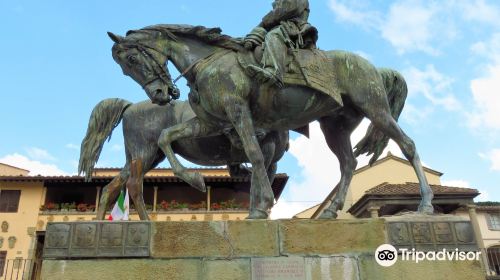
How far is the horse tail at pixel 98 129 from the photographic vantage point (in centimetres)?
721

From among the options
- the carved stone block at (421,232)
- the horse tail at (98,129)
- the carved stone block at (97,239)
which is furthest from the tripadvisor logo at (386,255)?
the horse tail at (98,129)

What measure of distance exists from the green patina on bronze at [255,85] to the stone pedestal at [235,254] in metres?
0.58

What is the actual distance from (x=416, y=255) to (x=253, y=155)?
1.87 meters

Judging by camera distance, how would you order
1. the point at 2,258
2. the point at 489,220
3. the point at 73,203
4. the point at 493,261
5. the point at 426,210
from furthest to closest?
the point at 489,220 < the point at 73,203 < the point at 2,258 < the point at 493,261 < the point at 426,210

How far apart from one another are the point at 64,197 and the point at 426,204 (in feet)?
97.9

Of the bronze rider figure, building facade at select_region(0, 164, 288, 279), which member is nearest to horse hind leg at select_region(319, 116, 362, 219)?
the bronze rider figure

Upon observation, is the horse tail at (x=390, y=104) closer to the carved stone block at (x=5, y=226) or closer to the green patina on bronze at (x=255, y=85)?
the green patina on bronze at (x=255, y=85)

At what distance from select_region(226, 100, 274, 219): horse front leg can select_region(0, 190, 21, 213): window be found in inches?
1119

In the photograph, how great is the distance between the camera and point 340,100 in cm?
543

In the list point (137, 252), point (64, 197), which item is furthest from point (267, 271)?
point (64, 197)

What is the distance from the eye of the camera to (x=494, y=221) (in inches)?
1389

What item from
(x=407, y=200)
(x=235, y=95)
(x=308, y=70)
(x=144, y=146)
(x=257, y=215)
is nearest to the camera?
(x=257, y=215)

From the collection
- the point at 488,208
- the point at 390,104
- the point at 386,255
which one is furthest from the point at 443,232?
the point at 488,208

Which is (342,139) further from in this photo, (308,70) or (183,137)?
(183,137)
